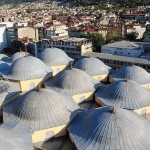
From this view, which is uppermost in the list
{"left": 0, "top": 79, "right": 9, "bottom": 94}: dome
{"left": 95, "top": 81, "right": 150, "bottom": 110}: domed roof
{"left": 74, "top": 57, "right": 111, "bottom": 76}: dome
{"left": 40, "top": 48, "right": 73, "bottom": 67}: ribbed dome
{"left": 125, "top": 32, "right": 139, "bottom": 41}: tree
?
{"left": 125, "top": 32, "right": 139, "bottom": 41}: tree

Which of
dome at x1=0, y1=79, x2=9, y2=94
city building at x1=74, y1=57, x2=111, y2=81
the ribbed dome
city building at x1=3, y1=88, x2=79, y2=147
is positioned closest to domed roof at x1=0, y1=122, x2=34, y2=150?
city building at x1=3, y1=88, x2=79, y2=147

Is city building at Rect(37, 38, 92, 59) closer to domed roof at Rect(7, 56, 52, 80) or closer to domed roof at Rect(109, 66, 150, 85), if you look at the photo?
domed roof at Rect(7, 56, 52, 80)

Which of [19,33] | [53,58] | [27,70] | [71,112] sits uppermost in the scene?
[19,33]

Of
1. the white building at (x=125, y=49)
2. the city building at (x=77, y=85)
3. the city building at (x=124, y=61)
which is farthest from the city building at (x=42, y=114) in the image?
the white building at (x=125, y=49)

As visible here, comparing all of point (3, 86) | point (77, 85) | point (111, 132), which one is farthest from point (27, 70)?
point (111, 132)

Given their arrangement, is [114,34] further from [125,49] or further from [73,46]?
[73,46]

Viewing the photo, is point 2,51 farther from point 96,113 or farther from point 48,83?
point 96,113
